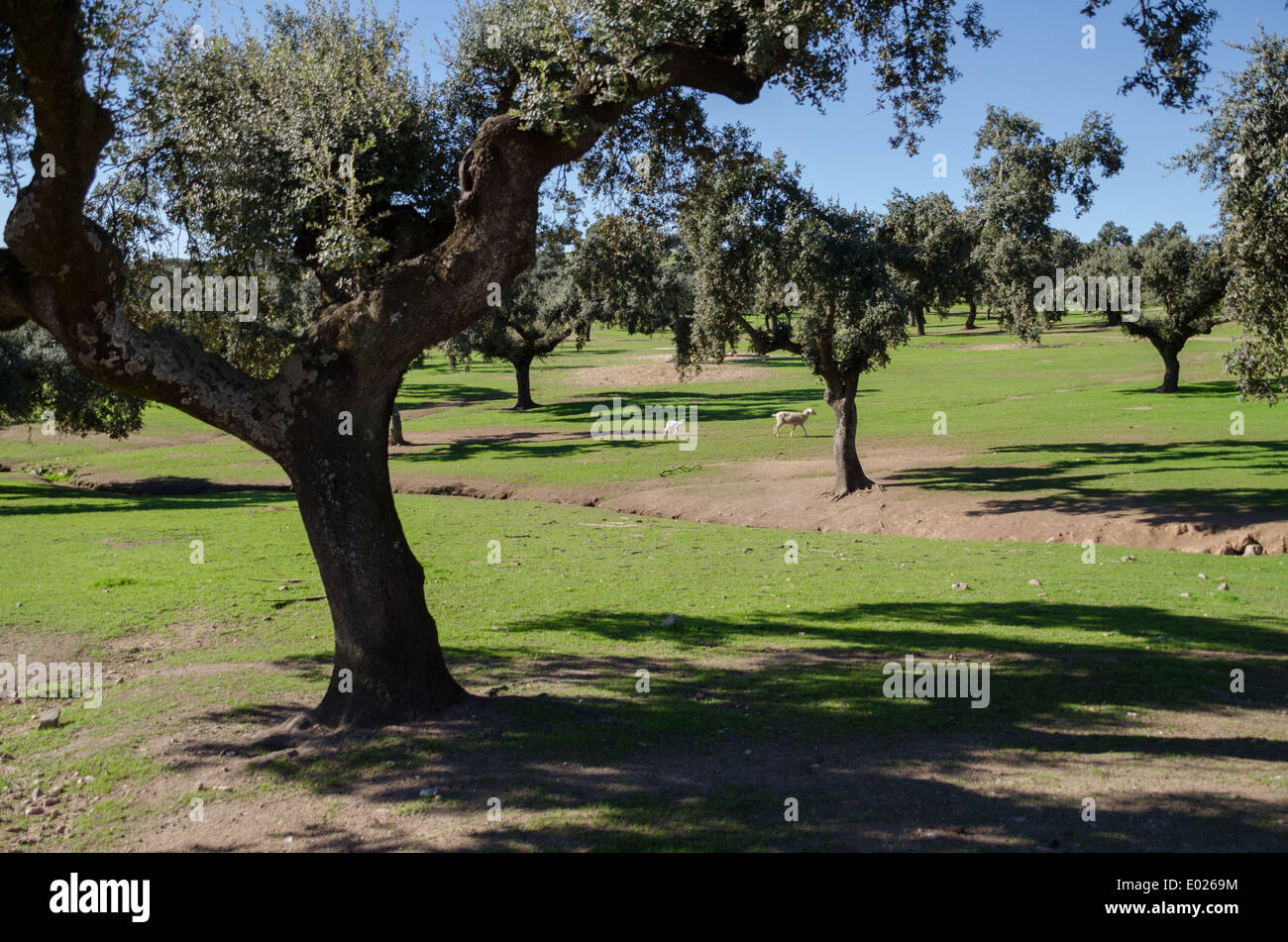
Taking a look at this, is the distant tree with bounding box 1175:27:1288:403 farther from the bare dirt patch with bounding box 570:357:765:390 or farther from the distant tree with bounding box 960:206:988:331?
the bare dirt patch with bounding box 570:357:765:390

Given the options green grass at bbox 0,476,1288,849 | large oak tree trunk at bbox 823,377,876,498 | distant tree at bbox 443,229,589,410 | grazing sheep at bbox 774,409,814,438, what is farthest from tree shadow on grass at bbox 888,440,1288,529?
distant tree at bbox 443,229,589,410

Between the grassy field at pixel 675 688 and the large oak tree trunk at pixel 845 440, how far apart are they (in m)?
2.69

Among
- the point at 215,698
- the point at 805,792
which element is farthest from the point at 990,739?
the point at 215,698

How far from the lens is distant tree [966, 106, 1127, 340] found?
2280cm

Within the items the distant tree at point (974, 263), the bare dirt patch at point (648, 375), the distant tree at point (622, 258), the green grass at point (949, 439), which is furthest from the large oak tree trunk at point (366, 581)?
the bare dirt patch at point (648, 375)

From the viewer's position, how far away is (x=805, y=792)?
27.1 ft

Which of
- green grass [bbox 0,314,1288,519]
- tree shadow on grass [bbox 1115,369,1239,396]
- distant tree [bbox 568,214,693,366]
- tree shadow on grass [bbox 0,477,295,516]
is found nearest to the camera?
distant tree [bbox 568,214,693,366]

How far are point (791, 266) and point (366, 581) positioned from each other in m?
17.4

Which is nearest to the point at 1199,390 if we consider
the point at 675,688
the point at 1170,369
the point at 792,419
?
the point at 1170,369

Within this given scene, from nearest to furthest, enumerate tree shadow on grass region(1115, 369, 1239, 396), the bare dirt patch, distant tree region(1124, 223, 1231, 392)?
distant tree region(1124, 223, 1231, 392)
tree shadow on grass region(1115, 369, 1239, 396)
the bare dirt patch

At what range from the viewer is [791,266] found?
24672 millimetres

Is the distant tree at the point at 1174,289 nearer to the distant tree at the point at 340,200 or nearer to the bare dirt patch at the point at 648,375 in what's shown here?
the bare dirt patch at the point at 648,375

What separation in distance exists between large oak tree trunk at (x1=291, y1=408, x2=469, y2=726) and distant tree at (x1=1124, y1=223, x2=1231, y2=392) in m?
43.9

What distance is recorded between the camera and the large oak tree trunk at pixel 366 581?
376 inches
